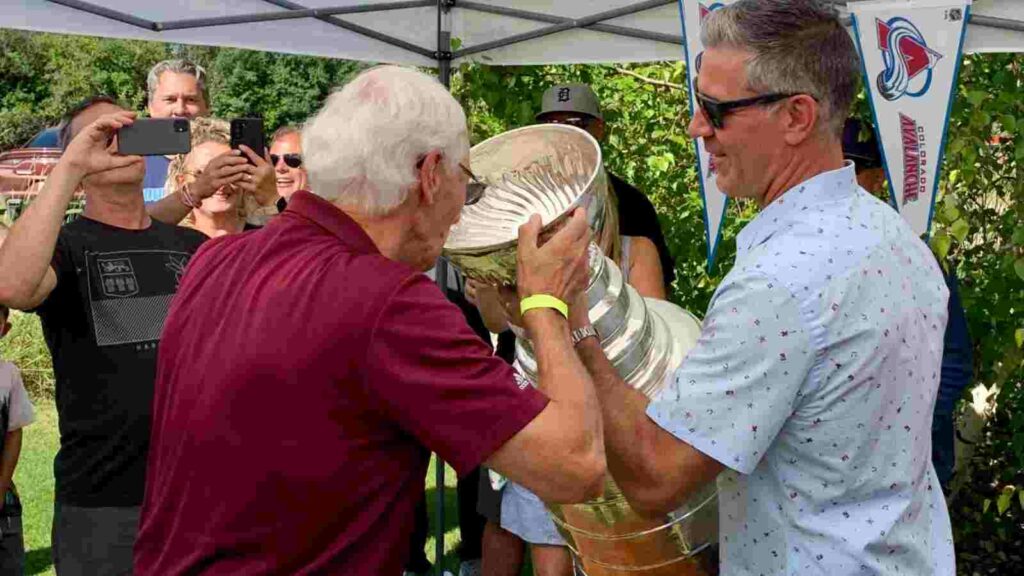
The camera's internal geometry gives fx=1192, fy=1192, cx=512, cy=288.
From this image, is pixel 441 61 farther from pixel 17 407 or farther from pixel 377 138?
pixel 377 138

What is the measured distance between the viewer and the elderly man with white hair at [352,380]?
151 cm

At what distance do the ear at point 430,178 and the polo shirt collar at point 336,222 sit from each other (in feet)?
0.33

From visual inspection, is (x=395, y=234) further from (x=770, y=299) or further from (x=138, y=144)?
(x=138, y=144)

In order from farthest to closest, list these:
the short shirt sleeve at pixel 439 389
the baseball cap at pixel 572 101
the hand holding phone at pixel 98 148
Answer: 1. the baseball cap at pixel 572 101
2. the hand holding phone at pixel 98 148
3. the short shirt sleeve at pixel 439 389

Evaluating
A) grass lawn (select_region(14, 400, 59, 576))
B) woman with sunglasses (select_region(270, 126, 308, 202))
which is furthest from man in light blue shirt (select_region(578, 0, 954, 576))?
grass lawn (select_region(14, 400, 59, 576))

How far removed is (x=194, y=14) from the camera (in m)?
4.00

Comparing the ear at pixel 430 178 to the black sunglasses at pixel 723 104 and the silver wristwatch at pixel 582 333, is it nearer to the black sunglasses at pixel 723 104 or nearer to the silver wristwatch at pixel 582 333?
the silver wristwatch at pixel 582 333

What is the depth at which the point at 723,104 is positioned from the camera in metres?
1.69

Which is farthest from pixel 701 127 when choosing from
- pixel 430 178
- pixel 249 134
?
pixel 249 134

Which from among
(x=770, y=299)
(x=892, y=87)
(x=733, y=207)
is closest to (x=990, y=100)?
(x=892, y=87)

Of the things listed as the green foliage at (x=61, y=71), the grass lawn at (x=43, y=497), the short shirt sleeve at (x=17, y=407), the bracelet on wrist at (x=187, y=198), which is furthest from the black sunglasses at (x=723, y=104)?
the green foliage at (x=61, y=71)

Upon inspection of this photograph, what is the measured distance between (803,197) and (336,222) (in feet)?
2.14

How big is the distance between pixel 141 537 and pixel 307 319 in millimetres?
453

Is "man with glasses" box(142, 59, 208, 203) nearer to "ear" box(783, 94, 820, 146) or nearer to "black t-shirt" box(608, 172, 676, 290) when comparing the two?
"black t-shirt" box(608, 172, 676, 290)
